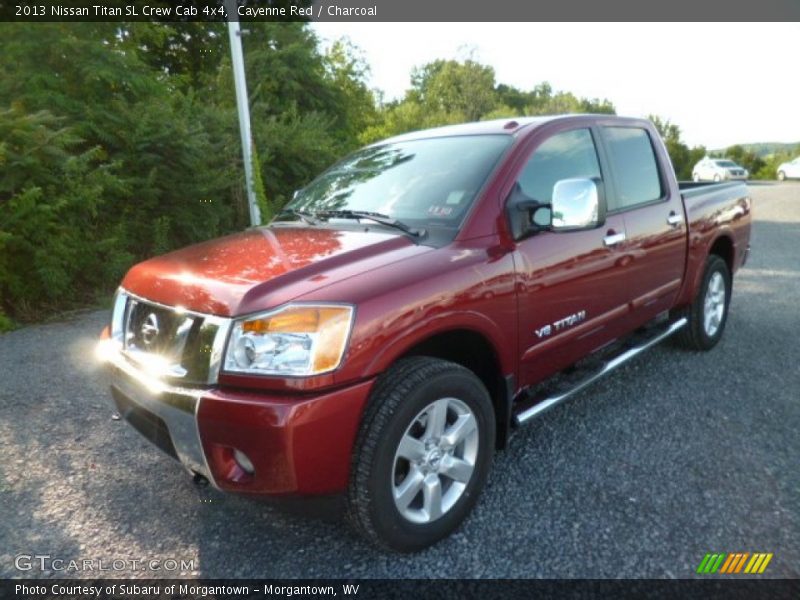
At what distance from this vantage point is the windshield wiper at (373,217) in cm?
260

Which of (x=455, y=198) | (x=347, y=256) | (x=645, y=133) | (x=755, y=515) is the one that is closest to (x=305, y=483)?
(x=347, y=256)

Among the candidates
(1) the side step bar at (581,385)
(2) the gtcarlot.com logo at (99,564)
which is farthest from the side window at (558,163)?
(2) the gtcarlot.com logo at (99,564)

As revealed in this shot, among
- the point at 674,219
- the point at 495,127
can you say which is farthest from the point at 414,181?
the point at 674,219

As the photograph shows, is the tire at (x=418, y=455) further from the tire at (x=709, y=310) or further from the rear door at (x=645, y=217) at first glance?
the tire at (x=709, y=310)

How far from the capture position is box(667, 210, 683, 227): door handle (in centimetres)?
380

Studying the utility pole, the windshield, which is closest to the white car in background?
the utility pole

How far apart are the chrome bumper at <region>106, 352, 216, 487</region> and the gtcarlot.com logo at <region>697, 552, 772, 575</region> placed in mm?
1905

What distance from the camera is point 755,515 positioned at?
2.46m

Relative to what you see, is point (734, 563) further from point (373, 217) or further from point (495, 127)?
point (495, 127)

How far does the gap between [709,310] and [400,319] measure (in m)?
3.40

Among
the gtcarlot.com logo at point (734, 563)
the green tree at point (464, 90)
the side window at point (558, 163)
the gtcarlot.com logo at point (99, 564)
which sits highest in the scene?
the green tree at point (464, 90)

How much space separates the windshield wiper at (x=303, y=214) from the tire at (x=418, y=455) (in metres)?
1.18

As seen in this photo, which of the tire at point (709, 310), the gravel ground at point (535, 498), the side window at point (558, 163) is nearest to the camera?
the gravel ground at point (535, 498)

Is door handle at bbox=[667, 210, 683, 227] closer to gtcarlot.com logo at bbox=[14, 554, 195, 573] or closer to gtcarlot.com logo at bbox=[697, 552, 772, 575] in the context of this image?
gtcarlot.com logo at bbox=[697, 552, 772, 575]
